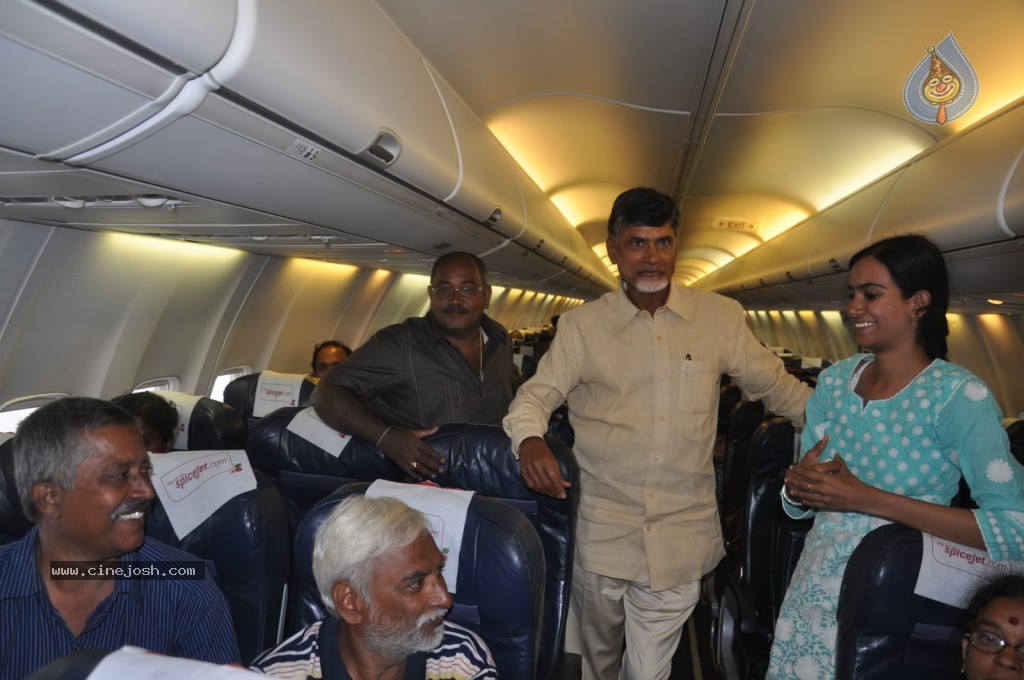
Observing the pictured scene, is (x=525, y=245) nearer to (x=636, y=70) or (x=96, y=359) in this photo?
(x=636, y=70)

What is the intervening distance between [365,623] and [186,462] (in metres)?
0.95

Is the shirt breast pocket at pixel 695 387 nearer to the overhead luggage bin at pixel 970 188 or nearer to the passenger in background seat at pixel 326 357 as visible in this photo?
the overhead luggage bin at pixel 970 188

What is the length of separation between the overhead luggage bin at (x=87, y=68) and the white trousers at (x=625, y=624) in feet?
6.70

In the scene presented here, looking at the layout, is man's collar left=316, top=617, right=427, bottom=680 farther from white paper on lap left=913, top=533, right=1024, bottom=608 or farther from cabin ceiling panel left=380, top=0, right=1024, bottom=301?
cabin ceiling panel left=380, top=0, right=1024, bottom=301

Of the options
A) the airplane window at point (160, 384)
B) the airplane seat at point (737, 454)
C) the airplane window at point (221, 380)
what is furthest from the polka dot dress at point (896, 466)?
the airplane window at point (221, 380)

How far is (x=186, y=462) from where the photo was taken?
92.1 inches

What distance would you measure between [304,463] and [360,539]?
1.40 meters

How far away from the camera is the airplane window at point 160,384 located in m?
5.59

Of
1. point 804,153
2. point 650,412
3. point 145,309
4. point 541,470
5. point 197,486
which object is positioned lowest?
point 197,486

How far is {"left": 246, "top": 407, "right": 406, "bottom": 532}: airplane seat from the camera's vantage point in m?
3.01

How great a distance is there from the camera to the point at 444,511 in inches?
82.1

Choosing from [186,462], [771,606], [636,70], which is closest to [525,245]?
[636,70]

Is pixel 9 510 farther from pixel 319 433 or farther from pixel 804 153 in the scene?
pixel 804 153

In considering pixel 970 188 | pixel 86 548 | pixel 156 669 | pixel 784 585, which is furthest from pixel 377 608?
pixel 970 188
